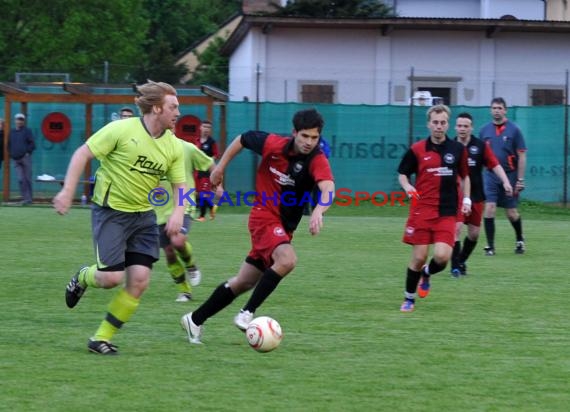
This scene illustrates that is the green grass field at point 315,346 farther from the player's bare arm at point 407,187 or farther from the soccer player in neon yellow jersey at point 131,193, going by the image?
the player's bare arm at point 407,187

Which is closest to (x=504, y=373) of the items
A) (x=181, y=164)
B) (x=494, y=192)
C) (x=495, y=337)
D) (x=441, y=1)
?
(x=495, y=337)

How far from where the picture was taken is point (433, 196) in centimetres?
964

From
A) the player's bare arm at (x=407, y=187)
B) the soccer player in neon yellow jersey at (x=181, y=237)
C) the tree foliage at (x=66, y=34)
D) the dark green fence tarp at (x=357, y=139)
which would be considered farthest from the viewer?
the tree foliage at (x=66, y=34)

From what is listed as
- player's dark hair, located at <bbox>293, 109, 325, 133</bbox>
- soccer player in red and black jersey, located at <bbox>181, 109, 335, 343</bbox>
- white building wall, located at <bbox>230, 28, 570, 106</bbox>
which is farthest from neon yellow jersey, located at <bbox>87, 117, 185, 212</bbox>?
white building wall, located at <bbox>230, 28, 570, 106</bbox>

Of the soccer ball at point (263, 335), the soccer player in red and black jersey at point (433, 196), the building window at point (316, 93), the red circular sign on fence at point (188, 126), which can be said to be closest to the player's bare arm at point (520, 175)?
the soccer player in red and black jersey at point (433, 196)

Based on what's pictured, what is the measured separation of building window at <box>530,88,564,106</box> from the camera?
3056 cm

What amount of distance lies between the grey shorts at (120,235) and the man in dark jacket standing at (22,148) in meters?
15.9

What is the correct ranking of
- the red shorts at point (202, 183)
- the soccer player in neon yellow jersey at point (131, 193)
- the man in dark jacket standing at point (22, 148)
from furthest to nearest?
the man in dark jacket standing at point (22, 148), the red shorts at point (202, 183), the soccer player in neon yellow jersey at point (131, 193)

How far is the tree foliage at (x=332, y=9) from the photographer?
34438mm

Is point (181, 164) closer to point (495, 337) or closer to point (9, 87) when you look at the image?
point (495, 337)

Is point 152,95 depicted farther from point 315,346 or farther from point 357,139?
point 357,139

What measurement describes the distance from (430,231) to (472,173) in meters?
2.73

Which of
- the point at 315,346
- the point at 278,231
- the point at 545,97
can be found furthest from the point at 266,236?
the point at 545,97

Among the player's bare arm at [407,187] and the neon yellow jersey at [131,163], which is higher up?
the neon yellow jersey at [131,163]
